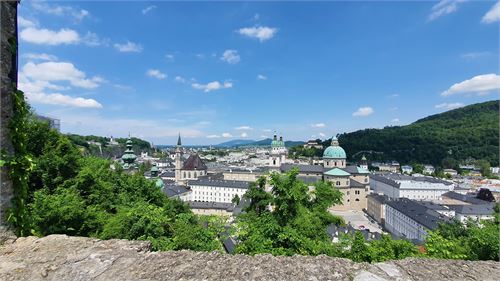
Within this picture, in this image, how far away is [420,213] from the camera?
1553 inches

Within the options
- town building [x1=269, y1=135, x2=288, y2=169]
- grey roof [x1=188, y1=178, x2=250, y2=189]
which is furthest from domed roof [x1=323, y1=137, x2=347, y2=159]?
grey roof [x1=188, y1=178, x2=250, y2=189]

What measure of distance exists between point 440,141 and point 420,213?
12908 centimetres

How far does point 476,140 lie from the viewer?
5418 inches

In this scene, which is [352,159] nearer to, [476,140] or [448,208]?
[476,140]

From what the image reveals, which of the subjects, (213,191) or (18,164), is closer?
(18,164)

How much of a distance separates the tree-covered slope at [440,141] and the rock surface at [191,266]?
146 m

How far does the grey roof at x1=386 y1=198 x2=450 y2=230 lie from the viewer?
34541mm

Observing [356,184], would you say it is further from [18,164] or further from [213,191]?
[18,164]

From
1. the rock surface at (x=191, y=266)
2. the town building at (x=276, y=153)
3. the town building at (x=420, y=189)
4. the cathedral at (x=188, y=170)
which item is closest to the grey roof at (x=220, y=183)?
the cathedral at (x=188, y=170)

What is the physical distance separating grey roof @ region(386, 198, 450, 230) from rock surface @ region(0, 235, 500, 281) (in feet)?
114

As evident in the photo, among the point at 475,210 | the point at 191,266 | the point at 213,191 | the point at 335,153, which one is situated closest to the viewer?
the point at 191,266

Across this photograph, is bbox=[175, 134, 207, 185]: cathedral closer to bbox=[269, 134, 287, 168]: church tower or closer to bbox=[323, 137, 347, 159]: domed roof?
bbox=[269, 134, 287, 168]: church tower

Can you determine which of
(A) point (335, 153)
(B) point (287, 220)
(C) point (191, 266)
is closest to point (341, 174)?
(A) point (335, 153)

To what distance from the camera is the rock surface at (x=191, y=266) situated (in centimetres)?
365
